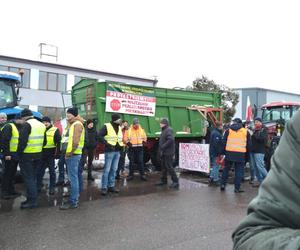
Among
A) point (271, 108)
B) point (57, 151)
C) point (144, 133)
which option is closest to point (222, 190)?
point (144, 133)

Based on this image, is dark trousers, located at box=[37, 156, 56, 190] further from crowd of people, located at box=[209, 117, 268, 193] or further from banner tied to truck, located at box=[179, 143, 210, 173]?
banner tied to truck, located at box=[179, 143, 210, 173]

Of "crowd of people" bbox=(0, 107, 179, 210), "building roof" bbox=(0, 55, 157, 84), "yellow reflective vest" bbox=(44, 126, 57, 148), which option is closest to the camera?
"crowd of people" bbox=(0, 107, 179, 210)

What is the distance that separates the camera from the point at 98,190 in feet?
32.2

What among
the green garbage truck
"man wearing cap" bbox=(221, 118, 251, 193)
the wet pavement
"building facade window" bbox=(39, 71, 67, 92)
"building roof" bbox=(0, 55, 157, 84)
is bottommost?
the wet pavement

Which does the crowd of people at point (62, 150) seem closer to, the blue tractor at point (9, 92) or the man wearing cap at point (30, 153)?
the man wearing cap at point (30, 153)

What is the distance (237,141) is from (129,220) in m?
4.35

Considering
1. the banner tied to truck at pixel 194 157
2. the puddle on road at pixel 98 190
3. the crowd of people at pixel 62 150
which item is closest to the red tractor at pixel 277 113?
the banner tied to truck at pixel 194 157

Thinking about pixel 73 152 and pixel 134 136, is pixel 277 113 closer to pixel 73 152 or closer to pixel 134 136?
pixel 134 136

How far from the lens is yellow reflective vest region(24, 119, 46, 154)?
7867 mm

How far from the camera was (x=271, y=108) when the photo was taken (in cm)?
1645

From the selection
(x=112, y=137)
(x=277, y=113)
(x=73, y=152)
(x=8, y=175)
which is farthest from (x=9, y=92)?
(x=277, y=113)

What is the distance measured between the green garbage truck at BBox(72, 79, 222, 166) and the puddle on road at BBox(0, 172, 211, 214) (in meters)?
1.90

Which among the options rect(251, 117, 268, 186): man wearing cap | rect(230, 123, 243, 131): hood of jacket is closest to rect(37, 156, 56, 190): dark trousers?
rect(230, 123, 243, 131): hood of jacket

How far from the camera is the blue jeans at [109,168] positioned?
9.20 m
